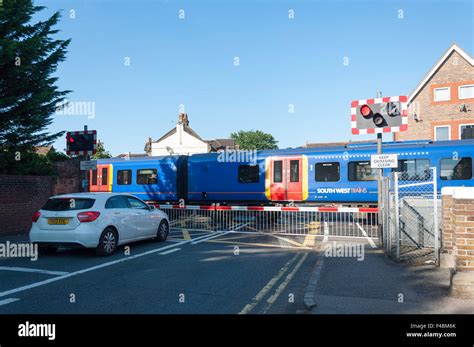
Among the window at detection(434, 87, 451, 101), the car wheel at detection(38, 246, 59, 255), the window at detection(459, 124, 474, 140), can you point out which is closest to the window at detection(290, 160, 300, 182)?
the car wheel at detection(38, 246, 59, 255)

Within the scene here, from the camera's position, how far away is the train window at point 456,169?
14.2 meters

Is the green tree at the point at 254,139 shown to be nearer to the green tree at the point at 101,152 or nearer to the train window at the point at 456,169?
the green tree at the point at 101,152

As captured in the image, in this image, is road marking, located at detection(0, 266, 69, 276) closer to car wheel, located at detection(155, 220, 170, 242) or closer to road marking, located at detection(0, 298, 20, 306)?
road marking, located at detection(0, 298, 20, 306)

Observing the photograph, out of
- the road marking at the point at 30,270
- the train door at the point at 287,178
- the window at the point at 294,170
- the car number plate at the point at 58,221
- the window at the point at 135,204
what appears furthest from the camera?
the window at the point at 294,170

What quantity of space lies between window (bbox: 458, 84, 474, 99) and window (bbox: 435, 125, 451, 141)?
2.38m

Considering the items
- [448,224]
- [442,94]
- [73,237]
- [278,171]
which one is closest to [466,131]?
[442,94]

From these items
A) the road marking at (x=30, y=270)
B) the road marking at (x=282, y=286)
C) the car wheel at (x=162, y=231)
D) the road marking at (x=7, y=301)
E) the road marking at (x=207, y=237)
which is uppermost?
the car wheel at (x=162, y=231)

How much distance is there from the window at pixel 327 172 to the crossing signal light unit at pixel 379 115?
6.57 meters

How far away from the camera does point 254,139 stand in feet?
271

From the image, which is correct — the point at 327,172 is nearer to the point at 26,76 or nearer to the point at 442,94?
the point at 26,76

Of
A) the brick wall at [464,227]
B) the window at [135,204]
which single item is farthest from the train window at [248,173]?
the brick wall at [464,227]

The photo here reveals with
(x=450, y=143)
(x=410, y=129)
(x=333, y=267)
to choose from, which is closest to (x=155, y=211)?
(x=333, y=267)

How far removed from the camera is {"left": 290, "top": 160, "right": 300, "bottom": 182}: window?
16547mm
